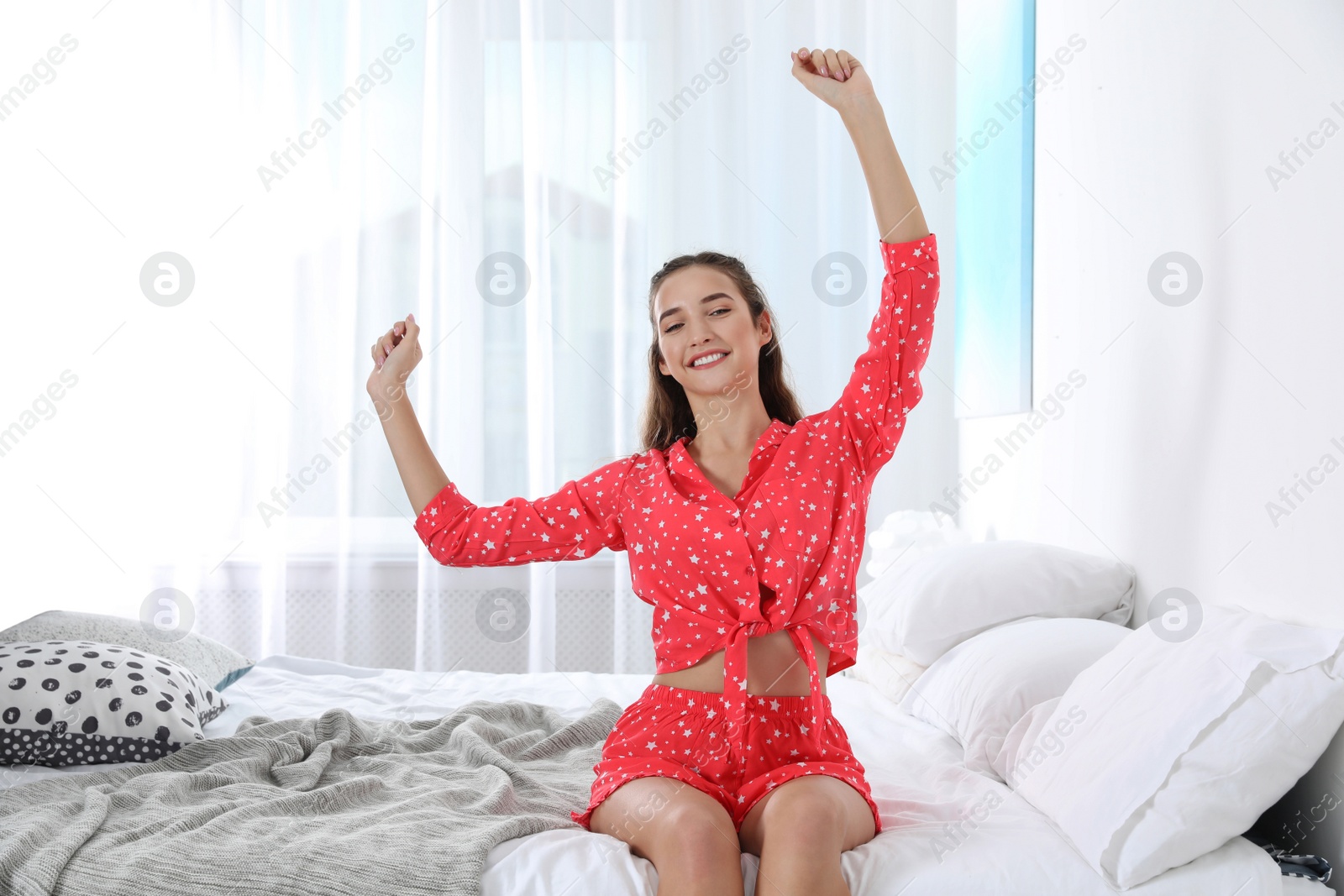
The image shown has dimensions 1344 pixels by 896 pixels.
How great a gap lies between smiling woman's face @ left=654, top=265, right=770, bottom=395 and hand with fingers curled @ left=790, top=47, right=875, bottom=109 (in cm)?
30

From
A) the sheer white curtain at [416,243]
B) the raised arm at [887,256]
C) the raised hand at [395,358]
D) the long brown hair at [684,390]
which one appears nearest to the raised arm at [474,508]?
the raised hand at [395,358]

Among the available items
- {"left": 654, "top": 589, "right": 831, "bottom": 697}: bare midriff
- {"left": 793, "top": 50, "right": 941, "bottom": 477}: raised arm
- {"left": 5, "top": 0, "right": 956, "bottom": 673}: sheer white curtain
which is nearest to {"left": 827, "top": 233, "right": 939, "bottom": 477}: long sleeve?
{"left": 793, "top": 50, "right": 941, "bottom": 477}: raised arm

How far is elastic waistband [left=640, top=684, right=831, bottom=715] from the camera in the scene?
1.30 metres

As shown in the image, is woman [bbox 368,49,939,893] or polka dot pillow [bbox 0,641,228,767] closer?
woman [bbox 368,49,939,893]

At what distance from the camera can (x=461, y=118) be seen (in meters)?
3.09

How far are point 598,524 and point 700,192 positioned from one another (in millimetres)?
1828

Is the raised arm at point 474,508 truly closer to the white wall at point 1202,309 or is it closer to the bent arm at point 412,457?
the bent arm at point 412,457

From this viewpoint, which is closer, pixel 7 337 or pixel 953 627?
pixel 953 627

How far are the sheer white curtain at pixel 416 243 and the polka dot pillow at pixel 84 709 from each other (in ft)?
4.85

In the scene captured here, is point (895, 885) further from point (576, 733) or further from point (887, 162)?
point (887, 162)

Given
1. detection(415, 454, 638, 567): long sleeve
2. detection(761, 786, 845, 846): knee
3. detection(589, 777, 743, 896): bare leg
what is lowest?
detection(589, 777, 743, 896): bare leg

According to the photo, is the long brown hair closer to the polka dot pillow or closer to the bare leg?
the bare leg

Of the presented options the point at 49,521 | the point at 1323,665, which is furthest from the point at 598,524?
the point at 49,521

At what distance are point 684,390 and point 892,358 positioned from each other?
371 mm
